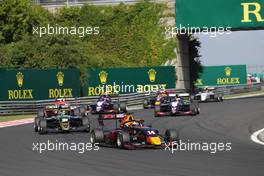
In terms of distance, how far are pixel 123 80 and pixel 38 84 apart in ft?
20.4

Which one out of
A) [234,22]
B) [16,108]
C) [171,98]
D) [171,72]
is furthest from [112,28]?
[171,98]

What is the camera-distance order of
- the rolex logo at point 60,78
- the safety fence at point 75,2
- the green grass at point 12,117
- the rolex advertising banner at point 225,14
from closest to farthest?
the green grass at point 12,117, the rolex logo at point 60,78, the rolex advertising banner at point 225,14, the safety fence at point 75,2

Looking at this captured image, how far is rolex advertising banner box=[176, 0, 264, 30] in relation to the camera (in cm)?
4306

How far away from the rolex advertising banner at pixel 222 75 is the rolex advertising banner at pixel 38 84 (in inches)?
1102

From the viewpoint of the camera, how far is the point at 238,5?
43.3 m

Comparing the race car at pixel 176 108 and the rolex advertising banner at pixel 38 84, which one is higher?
the rolex advertising banner at pixel 38 84

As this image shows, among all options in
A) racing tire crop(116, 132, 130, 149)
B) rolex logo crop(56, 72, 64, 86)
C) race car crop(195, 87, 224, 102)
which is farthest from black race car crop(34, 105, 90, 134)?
race car crop(195, 87, 224, 102)

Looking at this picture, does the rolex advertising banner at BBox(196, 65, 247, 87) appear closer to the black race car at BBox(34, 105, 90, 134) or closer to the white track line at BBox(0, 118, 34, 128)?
the white track line at BBox(0, 118, 34, 128)

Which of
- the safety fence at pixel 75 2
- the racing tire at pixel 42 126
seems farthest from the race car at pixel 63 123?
the safety fence at pixel 75 2

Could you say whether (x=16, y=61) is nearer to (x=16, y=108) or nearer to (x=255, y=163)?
(x=16, y=108)

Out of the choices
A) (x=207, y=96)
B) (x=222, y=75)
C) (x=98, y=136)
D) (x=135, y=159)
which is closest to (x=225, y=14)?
(x=207, y=96)

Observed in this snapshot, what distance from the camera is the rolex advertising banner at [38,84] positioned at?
121 feet

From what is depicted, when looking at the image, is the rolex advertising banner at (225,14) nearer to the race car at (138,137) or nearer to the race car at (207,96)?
the race car at (207,96)

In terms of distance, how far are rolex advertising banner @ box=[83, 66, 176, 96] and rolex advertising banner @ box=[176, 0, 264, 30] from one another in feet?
12.6
